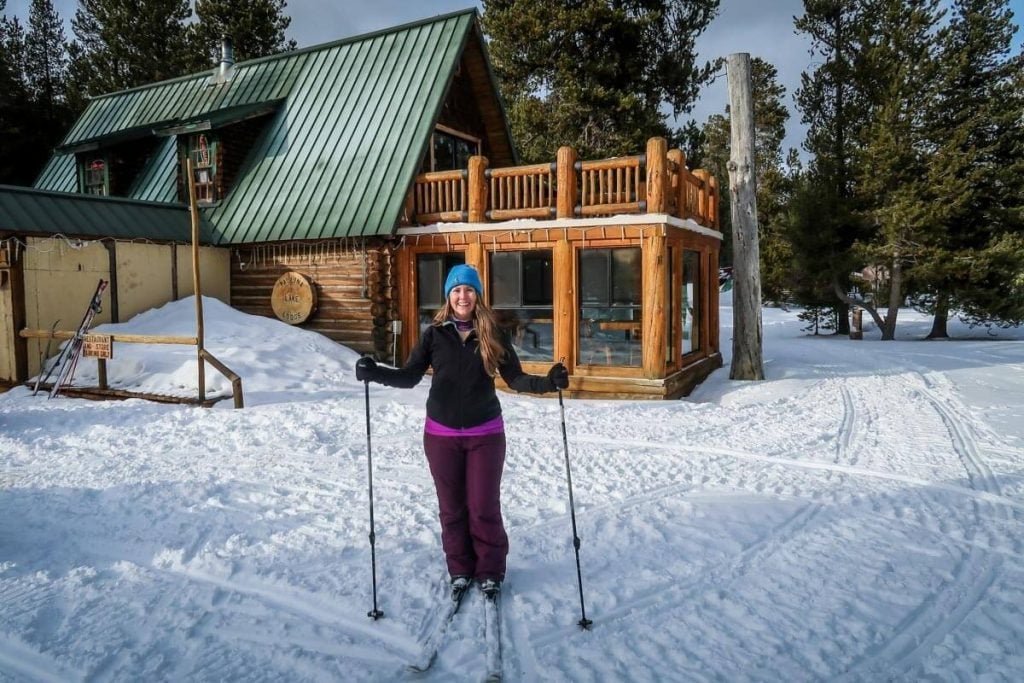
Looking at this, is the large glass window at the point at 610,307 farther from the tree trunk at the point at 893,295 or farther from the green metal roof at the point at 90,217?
the tree trunk at the point at 893,295

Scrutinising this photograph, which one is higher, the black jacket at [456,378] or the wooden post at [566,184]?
the wooden post at [566,184]

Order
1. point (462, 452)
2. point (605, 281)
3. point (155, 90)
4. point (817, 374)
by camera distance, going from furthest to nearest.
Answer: point (155, 90) → point (817, 374) → point (605, 281) → point (462, 452)

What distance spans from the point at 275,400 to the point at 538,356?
13.7ft

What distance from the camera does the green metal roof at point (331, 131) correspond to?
11.9 meters

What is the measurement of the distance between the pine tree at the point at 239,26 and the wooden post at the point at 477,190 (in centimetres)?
2054

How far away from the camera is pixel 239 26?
Answer: 26.6 metres

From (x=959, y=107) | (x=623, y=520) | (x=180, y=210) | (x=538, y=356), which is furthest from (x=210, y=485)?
(x=959, y=107)

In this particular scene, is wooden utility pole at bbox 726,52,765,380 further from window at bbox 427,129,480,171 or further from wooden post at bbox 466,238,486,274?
window at bbox 427,129,480,171

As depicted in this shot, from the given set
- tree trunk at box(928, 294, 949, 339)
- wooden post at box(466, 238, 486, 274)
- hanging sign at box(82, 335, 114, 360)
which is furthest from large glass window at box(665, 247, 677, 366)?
tree trunk at box(928, 294, 949, 339)

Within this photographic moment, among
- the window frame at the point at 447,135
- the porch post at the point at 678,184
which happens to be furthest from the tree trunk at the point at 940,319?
the window frame at the point at 447,135

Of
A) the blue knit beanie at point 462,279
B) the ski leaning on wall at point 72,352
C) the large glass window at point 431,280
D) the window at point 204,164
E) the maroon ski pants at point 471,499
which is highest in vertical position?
the window at point 204,164

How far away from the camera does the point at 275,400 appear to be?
359 inches

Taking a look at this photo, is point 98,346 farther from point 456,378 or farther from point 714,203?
point 714,203

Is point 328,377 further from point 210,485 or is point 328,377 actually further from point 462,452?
point 462,452
